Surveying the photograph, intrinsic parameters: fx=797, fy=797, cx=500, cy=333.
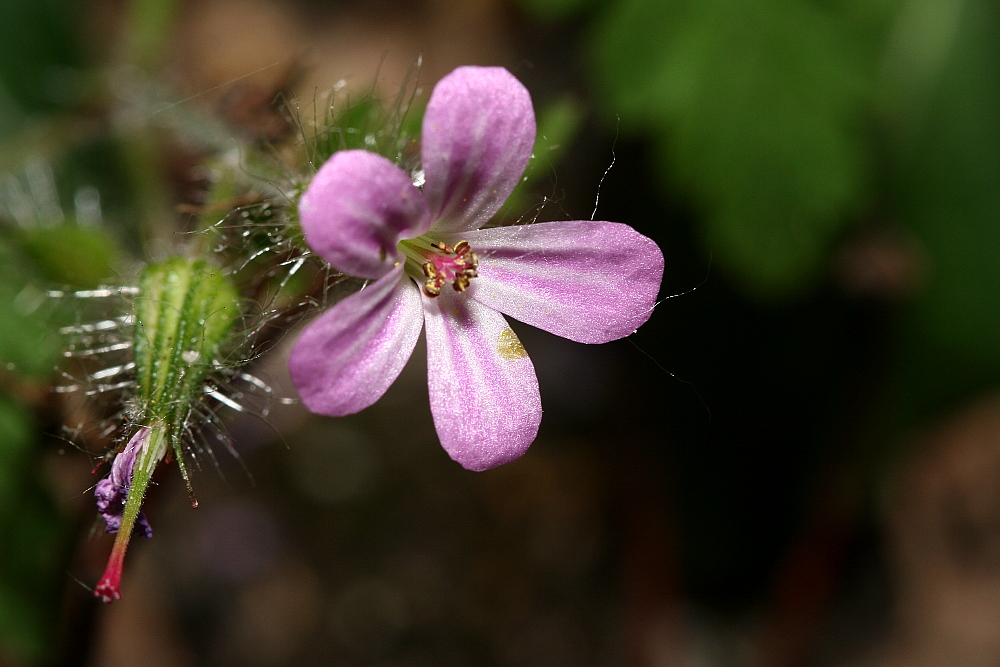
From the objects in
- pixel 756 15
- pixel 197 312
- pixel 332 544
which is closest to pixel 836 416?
pixel 756 15

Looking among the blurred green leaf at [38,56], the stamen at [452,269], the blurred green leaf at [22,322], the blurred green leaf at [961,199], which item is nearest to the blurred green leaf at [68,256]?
the blurred green leaf at [22,322]

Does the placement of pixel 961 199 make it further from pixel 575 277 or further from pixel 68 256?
pixel 68 256

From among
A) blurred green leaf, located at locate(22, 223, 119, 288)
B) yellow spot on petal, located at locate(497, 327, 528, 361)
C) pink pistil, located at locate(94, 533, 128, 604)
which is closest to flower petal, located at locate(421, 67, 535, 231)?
yellow spot on petal, located at locate(497, 327, 528, 361)

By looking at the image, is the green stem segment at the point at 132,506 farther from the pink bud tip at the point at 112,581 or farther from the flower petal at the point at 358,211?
the flower petal at the point at 358,211

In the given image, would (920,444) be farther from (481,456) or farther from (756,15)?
(481,456)

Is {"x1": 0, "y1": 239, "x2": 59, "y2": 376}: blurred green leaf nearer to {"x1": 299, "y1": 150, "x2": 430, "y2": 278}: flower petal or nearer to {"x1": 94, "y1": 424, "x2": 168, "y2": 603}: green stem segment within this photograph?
{"x1": 94, "y1": 424, "x2": 168, "y2": 603}: green stem segment

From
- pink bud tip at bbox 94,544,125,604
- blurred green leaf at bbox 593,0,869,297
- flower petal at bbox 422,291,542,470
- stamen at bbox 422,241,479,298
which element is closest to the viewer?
pink bud tip at bbox 94,544,125,604

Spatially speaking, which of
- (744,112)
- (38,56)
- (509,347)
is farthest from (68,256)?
(744,112)
